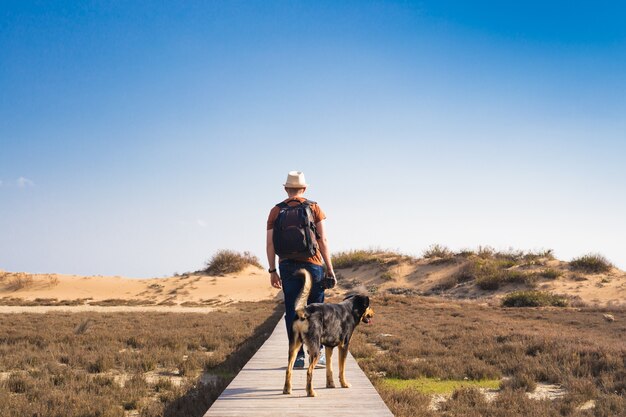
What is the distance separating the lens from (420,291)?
32.7 m

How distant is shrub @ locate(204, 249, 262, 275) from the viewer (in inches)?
1686

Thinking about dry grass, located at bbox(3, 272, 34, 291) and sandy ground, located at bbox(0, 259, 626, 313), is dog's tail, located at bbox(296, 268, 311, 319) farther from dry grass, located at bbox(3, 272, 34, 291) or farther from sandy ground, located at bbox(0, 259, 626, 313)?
dry grass, located at bbox(3, 272, 34, 291)

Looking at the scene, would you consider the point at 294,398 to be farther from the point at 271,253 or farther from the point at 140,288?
the point at 140,288

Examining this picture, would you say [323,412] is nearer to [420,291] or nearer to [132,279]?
[420,291]

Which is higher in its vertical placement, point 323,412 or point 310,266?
point 310,266

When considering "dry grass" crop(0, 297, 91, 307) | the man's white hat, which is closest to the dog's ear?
the man's white hat

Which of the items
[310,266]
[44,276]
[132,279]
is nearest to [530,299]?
[310,266]

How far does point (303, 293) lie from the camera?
6.39 metres

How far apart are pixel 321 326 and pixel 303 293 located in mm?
443

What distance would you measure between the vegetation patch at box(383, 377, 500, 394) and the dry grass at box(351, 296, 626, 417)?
13 cm

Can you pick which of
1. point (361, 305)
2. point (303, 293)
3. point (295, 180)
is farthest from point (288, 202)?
point (361, 305)

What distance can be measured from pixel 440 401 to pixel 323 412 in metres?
3.07

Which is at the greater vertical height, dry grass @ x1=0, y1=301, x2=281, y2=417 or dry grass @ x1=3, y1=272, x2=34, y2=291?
dry grass @ x1=3, y1=272, x2=34, y2=291

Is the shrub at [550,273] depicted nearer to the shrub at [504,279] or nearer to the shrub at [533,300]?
the shrub at [504,279]
